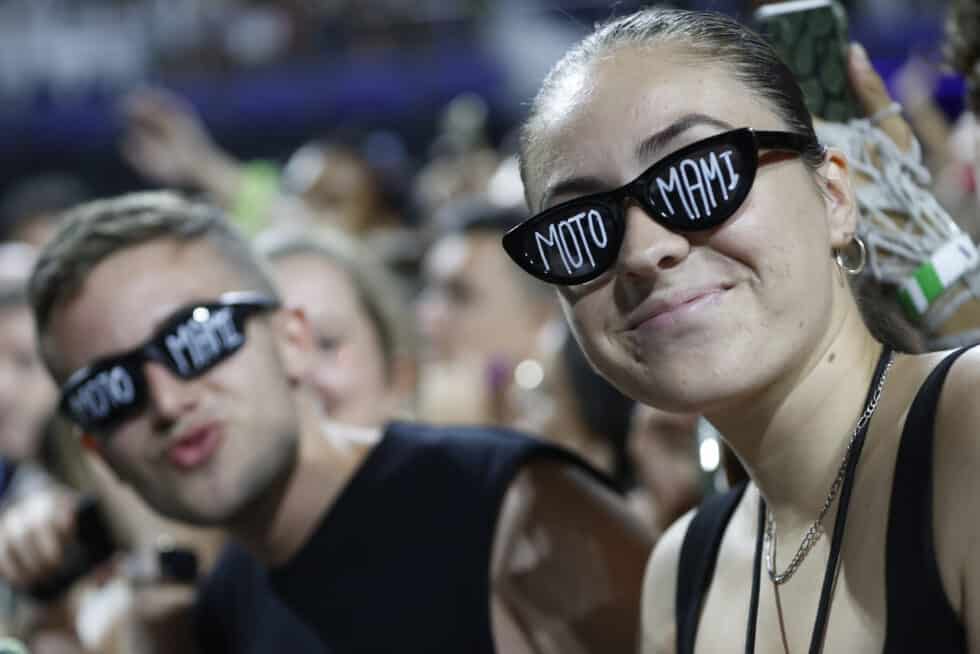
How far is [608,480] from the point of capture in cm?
226

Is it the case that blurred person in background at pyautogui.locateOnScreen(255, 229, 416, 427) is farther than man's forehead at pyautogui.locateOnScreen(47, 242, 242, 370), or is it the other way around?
blurred person in background at pyautogui.locateOnScreen(255, 229, 416, 427)

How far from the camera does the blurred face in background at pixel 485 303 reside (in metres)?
4.49

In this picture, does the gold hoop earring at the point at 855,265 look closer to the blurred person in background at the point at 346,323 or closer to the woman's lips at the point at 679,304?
the woman's lips at the point at 679,304

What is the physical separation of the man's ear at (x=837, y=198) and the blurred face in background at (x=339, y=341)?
1.96 meters

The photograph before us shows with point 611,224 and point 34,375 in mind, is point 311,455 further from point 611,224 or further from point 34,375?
point 34,375

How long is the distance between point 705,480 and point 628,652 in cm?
31

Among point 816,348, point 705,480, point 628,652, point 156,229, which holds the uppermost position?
point 816,348

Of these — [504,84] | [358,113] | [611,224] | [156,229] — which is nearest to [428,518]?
[156,229]

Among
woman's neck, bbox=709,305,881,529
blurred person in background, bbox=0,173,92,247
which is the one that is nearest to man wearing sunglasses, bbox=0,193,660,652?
woman's neck, bbox=709,305,881,529

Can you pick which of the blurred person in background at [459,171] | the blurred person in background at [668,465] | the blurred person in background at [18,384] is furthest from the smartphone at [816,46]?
the blurred person in background at [459,171]

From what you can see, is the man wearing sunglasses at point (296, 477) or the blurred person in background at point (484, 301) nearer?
Answer: the man wearing sunglasses at point (296, 477)

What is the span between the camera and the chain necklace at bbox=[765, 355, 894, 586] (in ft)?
4.98

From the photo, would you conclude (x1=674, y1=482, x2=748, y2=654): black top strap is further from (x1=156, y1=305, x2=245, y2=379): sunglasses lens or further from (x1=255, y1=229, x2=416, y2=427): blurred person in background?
(x1=255, y1=229, x2=416, y2=427): blurred person in background

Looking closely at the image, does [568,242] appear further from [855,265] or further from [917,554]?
[917,554]
